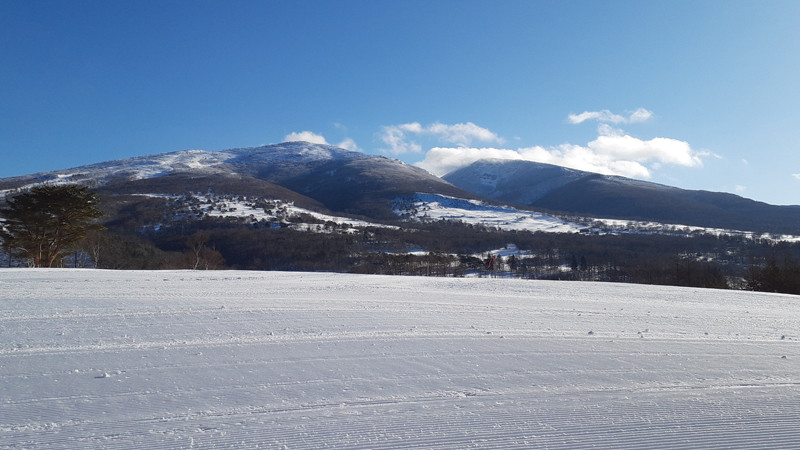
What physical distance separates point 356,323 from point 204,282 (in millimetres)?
7972

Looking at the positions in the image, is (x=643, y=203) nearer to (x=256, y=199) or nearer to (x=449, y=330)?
(x=256, y=199)

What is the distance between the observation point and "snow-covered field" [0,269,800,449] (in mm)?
4625

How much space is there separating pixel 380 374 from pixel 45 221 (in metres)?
31.9

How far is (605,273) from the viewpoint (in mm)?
63875

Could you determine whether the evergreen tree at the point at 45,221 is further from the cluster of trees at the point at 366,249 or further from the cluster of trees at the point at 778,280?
the cluster of trees at the point at 778,280

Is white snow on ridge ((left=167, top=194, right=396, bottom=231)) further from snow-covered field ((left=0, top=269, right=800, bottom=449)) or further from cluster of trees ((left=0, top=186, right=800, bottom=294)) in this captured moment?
snow-covered field ((left=0, top=269, right=800, bottom=449))

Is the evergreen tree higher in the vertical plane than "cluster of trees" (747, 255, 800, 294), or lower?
higher

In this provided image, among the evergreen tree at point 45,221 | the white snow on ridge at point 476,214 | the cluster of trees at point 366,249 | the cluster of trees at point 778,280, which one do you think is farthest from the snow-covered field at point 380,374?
the white snow on ridge at point 476,214

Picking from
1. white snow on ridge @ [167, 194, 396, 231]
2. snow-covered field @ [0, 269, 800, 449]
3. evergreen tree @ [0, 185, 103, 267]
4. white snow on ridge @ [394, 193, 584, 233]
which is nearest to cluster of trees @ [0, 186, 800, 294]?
evergreen tree @ [0, 185, 103, 267]

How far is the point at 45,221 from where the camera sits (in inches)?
1110

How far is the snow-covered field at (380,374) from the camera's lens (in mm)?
4625

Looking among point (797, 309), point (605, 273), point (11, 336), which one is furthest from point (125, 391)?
point (605, 273)

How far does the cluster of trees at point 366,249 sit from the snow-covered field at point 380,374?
741 inches

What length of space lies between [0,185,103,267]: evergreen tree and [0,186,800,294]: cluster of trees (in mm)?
66
